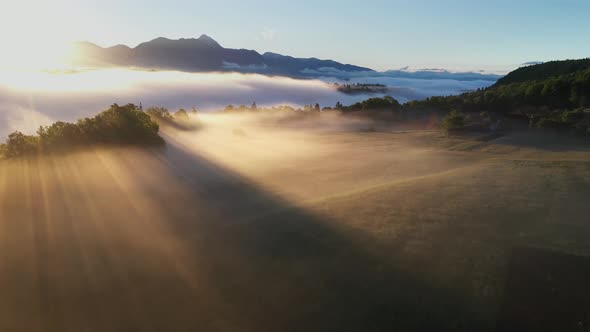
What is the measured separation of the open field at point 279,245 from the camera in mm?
13703

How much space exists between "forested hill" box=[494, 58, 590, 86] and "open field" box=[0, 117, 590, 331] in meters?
125

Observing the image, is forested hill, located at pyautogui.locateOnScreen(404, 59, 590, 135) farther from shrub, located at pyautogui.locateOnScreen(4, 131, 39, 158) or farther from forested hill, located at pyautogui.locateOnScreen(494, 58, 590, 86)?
shrub, located at pyautogui.locateOnScreen(4, 131, 39, 158)

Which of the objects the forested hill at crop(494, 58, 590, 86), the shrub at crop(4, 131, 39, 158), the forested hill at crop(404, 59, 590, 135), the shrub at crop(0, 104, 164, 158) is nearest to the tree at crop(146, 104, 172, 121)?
the shrub at crop(0, 104, 164, 158)

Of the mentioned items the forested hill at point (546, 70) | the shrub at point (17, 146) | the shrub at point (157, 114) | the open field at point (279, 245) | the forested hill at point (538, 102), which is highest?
the forested hill at point (546, 70)

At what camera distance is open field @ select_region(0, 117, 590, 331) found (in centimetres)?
1370

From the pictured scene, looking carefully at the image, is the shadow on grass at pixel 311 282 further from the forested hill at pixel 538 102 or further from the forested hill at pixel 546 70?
the forested hill at pixel 546 70

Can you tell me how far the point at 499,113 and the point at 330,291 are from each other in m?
87.7

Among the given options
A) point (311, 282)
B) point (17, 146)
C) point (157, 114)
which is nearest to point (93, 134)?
point (17, 146)

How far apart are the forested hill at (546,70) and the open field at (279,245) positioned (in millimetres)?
125299

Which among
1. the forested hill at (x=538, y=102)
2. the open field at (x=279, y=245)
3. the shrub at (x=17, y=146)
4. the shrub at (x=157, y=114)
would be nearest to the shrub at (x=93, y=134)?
the shrub at (x=17, y=146)

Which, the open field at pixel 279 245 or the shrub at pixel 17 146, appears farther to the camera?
the shrub at pixel 17 146

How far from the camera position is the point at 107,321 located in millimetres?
13820

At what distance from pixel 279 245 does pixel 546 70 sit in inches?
6727

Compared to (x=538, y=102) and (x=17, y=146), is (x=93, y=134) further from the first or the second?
(x=538, y=102)
